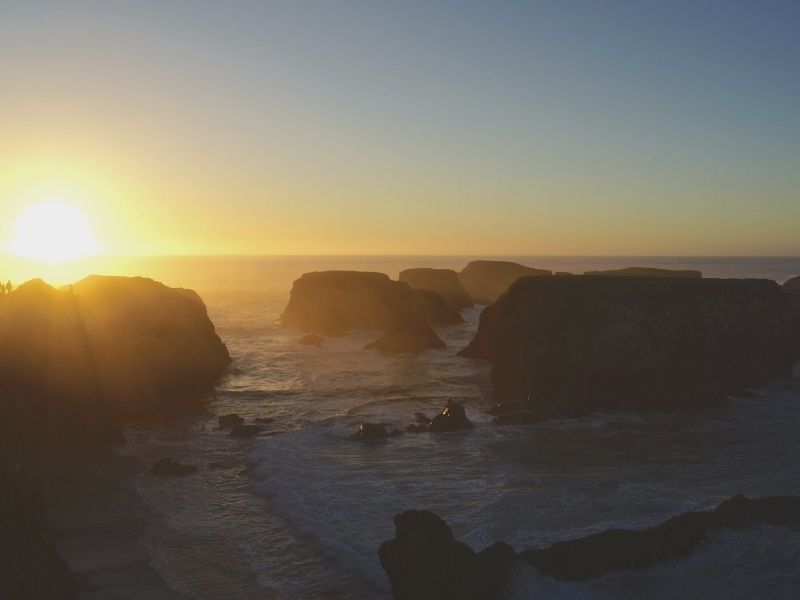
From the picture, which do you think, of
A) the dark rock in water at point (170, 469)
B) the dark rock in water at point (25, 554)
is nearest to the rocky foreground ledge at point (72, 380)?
the dark rock in water at point (25, 554)

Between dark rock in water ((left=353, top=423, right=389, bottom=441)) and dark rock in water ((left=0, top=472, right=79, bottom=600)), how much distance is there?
47.3 ft

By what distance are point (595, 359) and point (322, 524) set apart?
22587mm

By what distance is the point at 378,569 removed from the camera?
16.0 m

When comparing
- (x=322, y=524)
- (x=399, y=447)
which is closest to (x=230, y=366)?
(x=399, y=447)

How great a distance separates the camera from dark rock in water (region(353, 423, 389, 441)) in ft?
92.2

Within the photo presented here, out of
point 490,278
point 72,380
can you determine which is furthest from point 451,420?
point 490,278

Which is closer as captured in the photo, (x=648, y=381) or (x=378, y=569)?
(x=378, y=569)

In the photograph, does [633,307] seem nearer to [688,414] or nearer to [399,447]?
[688,414]

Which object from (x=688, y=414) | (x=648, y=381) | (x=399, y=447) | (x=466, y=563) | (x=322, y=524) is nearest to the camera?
(x=466, y=563)

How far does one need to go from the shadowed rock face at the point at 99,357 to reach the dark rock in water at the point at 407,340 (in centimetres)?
1392

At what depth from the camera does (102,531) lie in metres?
18.6

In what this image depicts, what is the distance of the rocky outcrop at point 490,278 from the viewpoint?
4796 inches

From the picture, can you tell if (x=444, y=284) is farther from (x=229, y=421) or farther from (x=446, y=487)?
(x=446, y=487)

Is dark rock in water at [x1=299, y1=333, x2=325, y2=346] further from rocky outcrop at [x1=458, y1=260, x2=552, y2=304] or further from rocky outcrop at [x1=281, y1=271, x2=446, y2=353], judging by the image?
rocky outcrop at [x1=458, y1=260, x2=552, y2=304]
